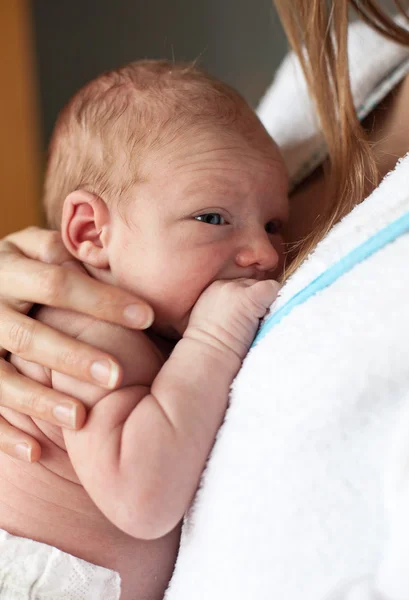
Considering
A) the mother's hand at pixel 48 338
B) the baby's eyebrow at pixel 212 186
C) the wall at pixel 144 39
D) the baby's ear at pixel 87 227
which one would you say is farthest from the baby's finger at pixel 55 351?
the wall at pixel 144 39

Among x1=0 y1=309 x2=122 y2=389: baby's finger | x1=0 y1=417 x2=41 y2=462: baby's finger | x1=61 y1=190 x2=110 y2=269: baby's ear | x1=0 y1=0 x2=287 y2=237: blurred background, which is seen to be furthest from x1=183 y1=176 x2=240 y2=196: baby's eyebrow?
x1=0 y1=0 x2=287 y2=237: blurred background

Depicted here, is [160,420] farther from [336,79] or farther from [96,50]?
[96,50]

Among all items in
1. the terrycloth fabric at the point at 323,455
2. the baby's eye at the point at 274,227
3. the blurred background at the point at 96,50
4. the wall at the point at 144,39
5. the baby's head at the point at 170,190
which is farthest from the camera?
the wall at the point at 144,39

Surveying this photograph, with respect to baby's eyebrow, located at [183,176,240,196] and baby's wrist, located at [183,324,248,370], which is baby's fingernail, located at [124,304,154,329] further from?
baby's eyebrow, located at [183,176,240,196]

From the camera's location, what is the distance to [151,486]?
58 centimetres

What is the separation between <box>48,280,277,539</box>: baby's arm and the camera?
0.58m

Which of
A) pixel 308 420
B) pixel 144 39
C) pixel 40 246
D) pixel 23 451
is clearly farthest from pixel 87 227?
pixel 144 39

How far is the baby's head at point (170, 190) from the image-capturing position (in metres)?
0.73

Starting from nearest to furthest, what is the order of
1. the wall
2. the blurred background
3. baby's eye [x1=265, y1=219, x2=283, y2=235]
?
baby's eye [x1=265, y1=219, x2=283, y2=235] < the blurred background < the wall

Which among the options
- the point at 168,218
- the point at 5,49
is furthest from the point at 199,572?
the point at 5,49

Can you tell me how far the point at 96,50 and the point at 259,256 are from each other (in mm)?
1775

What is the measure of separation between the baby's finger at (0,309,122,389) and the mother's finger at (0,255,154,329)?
0.03 metres

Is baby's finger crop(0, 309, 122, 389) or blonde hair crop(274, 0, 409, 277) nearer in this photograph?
baby's finger crop(0, 309, 122, 389)

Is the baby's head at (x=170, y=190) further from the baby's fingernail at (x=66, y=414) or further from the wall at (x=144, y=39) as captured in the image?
the wall at (x=144, y=39)
